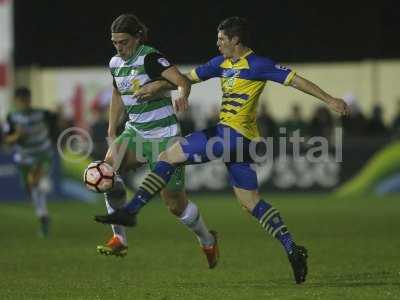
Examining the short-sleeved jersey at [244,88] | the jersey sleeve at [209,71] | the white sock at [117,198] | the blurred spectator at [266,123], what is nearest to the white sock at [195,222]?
the white sock at [117,198]

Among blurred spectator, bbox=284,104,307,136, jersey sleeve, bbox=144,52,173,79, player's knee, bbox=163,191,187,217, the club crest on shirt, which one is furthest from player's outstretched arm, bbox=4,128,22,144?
blurred spectator, bbox=284,104,307,136

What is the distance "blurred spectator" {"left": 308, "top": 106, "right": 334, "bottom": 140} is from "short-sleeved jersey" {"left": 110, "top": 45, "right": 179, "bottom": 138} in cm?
1278

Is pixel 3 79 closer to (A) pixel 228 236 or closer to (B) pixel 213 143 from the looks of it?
(A) pixel 228 236

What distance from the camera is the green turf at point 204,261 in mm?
9867

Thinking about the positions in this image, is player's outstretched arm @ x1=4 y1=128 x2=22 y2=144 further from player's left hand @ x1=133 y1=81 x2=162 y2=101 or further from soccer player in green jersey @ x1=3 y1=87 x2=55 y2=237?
player's left hand @ x1=133 y1=81 x2=162 y2=101

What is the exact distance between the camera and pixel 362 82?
28484mm

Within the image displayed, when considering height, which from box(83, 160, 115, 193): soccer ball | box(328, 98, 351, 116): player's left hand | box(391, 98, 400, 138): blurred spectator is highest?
box(328, 98, 351, 116): player's left hand

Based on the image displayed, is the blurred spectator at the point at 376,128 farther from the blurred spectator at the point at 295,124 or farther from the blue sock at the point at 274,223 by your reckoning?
the blue sock at the point at 274,223

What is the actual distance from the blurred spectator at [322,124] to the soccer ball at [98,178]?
13491mm

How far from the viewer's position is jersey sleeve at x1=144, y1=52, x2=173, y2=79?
416 inches

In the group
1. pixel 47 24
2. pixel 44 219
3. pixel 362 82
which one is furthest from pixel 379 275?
pixel 47 24

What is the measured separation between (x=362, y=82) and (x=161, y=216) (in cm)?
1014

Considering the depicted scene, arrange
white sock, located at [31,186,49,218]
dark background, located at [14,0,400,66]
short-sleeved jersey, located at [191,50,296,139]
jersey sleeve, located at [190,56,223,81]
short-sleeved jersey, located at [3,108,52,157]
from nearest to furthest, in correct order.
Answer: short-sleeved jersey, located at [191,50,296,139], jersey sleeve, located at [190,56,223,81], white sock, located at [31,186,49,218], short-sleeved jersey, located at [3,108,52,157], dark background, located at [14,0,400,66]

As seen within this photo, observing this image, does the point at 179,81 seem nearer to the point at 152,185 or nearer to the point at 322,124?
the point at 152,185
